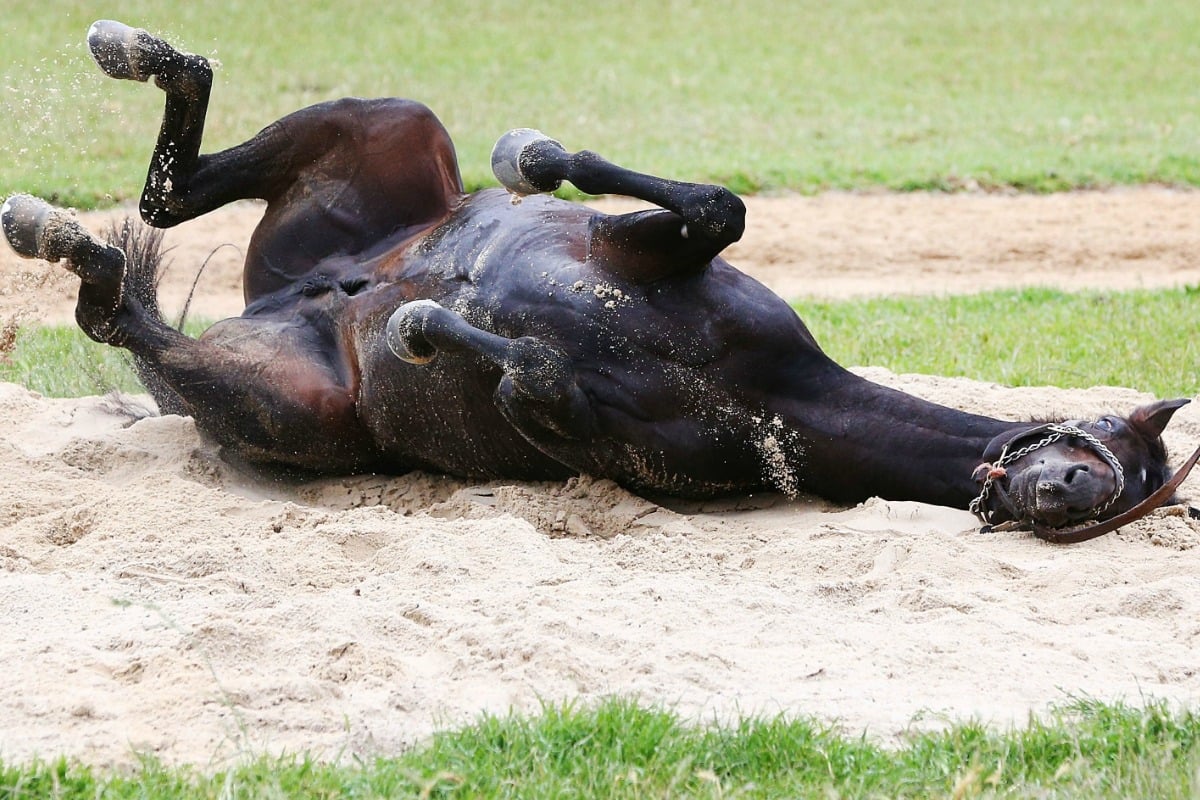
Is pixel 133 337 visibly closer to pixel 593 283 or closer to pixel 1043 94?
pixel 593 283

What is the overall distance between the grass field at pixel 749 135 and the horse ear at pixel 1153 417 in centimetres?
139

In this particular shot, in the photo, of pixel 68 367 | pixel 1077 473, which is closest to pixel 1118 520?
pixel 1077 473

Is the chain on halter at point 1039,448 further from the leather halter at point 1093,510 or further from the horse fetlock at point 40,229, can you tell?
the horse fetlock at point 40,229

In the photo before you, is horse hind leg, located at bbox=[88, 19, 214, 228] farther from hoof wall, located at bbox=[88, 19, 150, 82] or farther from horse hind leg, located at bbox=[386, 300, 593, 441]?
horse hind leg, located at bbox=[386, 300, 593, 441]

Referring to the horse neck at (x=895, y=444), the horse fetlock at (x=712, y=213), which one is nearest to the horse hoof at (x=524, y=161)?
the horse fetlock at (x=712, y=213)

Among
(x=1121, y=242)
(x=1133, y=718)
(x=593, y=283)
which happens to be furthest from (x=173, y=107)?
(x=1121, y=242)

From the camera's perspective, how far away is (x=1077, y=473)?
150 inches

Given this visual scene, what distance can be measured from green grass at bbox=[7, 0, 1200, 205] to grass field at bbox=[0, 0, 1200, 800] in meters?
0.06

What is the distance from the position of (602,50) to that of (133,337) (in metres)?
15.3

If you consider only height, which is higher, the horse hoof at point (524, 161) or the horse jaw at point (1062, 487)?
the horse hoof at point (524, 161)

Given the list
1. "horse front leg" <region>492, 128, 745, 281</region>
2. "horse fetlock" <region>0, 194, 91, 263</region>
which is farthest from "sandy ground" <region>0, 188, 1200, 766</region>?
"horse front leg" <region>492, 128, 745, 281</region>

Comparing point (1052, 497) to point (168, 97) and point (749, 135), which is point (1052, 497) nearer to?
point (168, 97)

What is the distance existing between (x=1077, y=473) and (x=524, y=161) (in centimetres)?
188

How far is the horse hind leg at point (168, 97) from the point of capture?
4.78m
